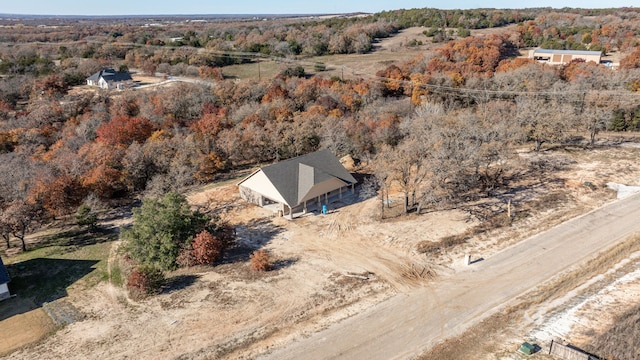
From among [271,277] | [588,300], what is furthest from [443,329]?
[271,277]

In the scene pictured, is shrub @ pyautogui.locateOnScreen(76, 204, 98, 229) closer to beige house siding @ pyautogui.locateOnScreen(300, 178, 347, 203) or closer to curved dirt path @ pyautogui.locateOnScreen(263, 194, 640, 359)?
beige house siding @ pyautogui.locateOnScreen(300, 178, 347, 203)

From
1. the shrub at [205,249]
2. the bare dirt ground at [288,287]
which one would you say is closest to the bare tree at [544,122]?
the bare dirt ground at [288,287]

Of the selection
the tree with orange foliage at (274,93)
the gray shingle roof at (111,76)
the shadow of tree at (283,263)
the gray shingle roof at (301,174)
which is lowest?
the shadow of tree at (283,263)

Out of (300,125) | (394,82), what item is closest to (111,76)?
(300,125)

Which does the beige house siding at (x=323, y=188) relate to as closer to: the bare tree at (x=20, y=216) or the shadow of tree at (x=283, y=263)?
the shadow of tree at (x=283, y=263)

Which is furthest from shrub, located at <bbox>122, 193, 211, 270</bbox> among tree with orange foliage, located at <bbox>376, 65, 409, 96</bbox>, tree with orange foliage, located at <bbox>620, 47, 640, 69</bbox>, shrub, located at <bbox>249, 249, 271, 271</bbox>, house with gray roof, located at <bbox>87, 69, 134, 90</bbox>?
tree with orange foliage, located at <bbox>620, 47, 640, 69</bbox>

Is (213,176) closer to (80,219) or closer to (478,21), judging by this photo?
(80,219)
